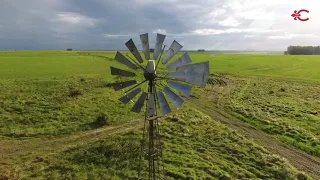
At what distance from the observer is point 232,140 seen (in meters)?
23.0

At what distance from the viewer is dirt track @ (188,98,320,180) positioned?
64.6 feet

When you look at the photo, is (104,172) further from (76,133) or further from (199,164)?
(76,133)

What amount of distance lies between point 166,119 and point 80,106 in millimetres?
9670

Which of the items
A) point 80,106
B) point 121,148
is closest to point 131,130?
point 121,148

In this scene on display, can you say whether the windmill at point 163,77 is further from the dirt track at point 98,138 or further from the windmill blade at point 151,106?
the dirt track at point 98,138

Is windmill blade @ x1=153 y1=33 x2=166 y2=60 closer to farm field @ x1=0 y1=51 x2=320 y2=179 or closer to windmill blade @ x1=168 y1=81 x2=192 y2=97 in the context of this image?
windmill blade @ x1=168 y1=81 x2=192 y2=97

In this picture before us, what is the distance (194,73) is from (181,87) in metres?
0.94

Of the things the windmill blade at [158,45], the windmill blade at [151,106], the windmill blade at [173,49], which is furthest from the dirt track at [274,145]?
the windmill blade at [158,45]

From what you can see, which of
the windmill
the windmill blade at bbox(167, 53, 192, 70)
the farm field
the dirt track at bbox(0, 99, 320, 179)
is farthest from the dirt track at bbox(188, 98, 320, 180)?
the windmill blade at bbox(167, 53, 192, 70)

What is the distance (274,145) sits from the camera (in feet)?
75.9

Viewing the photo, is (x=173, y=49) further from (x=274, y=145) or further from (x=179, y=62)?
(x=274, y=145)

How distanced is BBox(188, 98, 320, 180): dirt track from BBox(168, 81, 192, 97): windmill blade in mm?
12262

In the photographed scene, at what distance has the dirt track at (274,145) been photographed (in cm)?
1968

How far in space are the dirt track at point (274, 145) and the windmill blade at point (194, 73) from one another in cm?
1259
